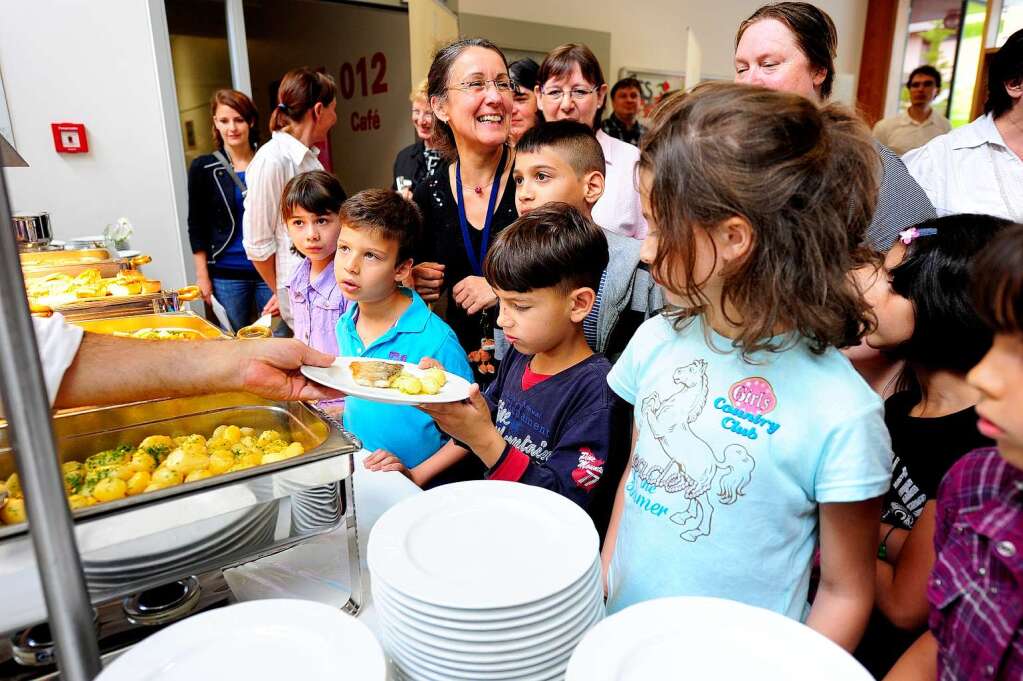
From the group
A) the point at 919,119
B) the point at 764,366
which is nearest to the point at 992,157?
the point at 764,366

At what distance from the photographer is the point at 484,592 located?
0.64 m

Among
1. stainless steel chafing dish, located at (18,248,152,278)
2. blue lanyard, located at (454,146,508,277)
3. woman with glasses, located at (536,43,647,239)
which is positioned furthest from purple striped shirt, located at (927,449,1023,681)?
stainless steel chafing dish, located at (18,248,152,278)

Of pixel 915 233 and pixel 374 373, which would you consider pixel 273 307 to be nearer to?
pixel 374 373

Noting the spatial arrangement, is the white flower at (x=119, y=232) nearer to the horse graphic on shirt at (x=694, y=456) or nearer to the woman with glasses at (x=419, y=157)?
the woman with glasses at (x=419, y=157)

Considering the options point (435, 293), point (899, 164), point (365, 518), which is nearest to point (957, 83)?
point (899, 164)

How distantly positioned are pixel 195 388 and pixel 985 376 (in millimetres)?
967

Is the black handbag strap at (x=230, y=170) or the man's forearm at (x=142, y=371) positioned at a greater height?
the black handbag strap at (x=230, y=170)

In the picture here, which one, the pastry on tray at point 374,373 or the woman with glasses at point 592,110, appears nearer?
the pastry on tray at point 374,373

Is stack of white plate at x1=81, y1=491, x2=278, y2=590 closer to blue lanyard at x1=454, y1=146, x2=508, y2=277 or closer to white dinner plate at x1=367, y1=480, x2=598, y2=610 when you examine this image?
white dinner plate at x1=367, y1=480, x2=598, y2=610

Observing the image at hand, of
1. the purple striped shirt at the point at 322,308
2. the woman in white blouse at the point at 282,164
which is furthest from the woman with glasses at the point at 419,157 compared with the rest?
the purple striped shirt at the point at 322,308

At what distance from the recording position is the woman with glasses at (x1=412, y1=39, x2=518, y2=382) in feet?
6.28

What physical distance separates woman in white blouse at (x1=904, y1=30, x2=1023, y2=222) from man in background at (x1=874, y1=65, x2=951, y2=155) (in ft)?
12.1

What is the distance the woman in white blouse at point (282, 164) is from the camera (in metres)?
2.79

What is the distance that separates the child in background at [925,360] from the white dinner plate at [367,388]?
0.75m
